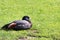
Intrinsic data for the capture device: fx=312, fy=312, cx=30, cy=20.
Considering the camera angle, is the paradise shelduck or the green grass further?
the paradise shelduck

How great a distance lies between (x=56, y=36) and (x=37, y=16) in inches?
180

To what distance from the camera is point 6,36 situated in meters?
11.0

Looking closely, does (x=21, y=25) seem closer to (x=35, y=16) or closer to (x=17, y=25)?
(x=17, y=25)

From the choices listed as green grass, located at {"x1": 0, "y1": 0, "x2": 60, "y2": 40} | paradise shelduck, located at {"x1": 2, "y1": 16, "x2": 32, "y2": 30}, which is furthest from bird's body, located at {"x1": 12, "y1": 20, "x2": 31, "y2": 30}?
green grass, located at {"x1": 0, "y1": 0, "x2": 60, "y2": 40}

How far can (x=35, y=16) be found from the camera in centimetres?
1598

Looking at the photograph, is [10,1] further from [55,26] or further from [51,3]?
[55,26]

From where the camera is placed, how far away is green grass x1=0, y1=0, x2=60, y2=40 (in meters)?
11.5

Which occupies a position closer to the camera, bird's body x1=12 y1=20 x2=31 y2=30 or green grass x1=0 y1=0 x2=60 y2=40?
green grass x1=0 y1=0 x2=60 y2=40

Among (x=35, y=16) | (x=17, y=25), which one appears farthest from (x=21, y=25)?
(x=35, y=16)

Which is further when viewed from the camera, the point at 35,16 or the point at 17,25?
the point at 35,16

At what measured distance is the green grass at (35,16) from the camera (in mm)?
11492

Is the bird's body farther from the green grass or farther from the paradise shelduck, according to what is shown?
the green grass

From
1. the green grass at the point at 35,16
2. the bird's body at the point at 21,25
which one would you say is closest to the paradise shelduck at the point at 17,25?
the bird's body at the point at 21,25

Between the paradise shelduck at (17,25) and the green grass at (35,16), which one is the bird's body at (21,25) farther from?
the green grass at (35,16)
